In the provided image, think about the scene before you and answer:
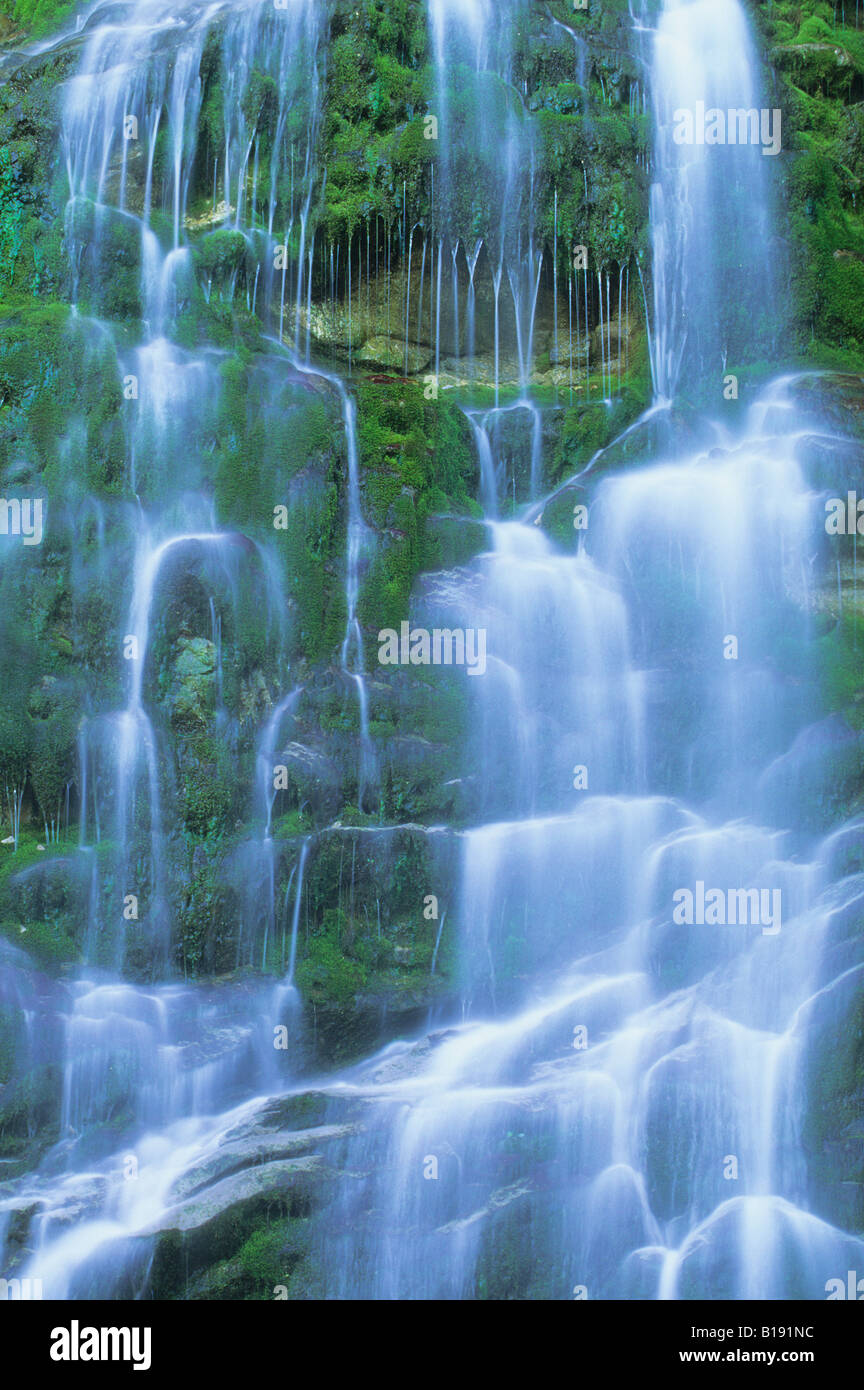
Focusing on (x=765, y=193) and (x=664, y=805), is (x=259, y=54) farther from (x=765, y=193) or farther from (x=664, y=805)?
(x=664, y=805)

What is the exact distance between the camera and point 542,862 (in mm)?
10516

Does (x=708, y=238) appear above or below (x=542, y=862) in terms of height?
above

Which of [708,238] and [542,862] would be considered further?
[708,238]

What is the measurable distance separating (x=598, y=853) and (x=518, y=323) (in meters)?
5.62

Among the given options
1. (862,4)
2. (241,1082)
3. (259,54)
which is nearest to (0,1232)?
(241,1082)

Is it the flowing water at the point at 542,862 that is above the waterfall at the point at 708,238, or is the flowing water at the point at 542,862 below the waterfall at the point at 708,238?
below

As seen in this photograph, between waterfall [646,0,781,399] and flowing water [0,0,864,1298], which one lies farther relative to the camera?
waterfall [646,0,781,399]

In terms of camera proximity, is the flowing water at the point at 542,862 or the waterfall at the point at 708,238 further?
the waterfall at the point at 708,238

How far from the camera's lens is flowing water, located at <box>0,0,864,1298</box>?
31.0ft

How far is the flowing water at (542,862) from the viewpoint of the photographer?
9.45 m

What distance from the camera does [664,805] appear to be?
10.7m

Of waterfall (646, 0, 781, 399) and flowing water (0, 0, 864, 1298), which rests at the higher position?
waterfall (646, 0, 781, 399)

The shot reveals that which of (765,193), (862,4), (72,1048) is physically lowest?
(72,1048)

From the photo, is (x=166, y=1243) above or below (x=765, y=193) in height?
below
